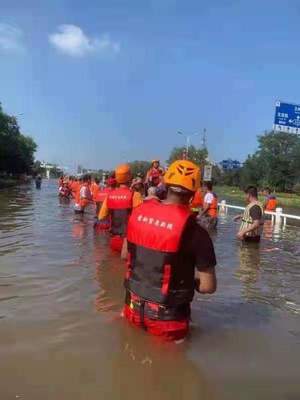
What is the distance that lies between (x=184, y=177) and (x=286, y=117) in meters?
31.0

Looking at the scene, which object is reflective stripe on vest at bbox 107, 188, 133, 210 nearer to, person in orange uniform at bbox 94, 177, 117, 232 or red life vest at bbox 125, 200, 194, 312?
person in orange uniform at bbox 94, 177, 117, 232

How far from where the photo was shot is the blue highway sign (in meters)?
33.9

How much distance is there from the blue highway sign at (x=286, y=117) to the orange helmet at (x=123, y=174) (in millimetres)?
26049

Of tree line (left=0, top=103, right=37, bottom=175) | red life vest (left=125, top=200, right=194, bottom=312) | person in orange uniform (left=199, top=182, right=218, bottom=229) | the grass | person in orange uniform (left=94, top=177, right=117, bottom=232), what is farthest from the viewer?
tree line (left=0, top=103, right=37, bottom=175)

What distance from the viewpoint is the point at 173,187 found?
15.0 feet

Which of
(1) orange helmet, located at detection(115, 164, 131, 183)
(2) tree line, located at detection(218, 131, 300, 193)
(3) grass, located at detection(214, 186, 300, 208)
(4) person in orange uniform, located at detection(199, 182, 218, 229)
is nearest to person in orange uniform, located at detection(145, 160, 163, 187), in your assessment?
(4) person in orange uniform, located at detection(199, 182, 218, 229)

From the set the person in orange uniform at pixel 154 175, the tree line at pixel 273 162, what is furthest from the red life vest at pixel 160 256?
the tree line at pixel 273 162

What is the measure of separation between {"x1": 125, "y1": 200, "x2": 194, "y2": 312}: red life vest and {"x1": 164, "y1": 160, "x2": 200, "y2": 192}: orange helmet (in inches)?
7.0

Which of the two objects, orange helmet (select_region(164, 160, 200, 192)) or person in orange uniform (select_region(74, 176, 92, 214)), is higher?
orange helmet (select_region(164, 160, 200, 192))

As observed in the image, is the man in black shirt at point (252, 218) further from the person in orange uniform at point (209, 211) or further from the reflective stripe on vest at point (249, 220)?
the person in orange uniform at point (209, 211)

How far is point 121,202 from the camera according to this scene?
30.3 ft

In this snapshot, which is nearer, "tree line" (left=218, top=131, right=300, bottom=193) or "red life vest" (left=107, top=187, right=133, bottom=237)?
"red life vest" (left=107, top=187, right=133, bottom=237)

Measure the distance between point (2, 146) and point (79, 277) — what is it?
66.3 m

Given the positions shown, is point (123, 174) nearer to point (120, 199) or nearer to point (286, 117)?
point (120, 199)
